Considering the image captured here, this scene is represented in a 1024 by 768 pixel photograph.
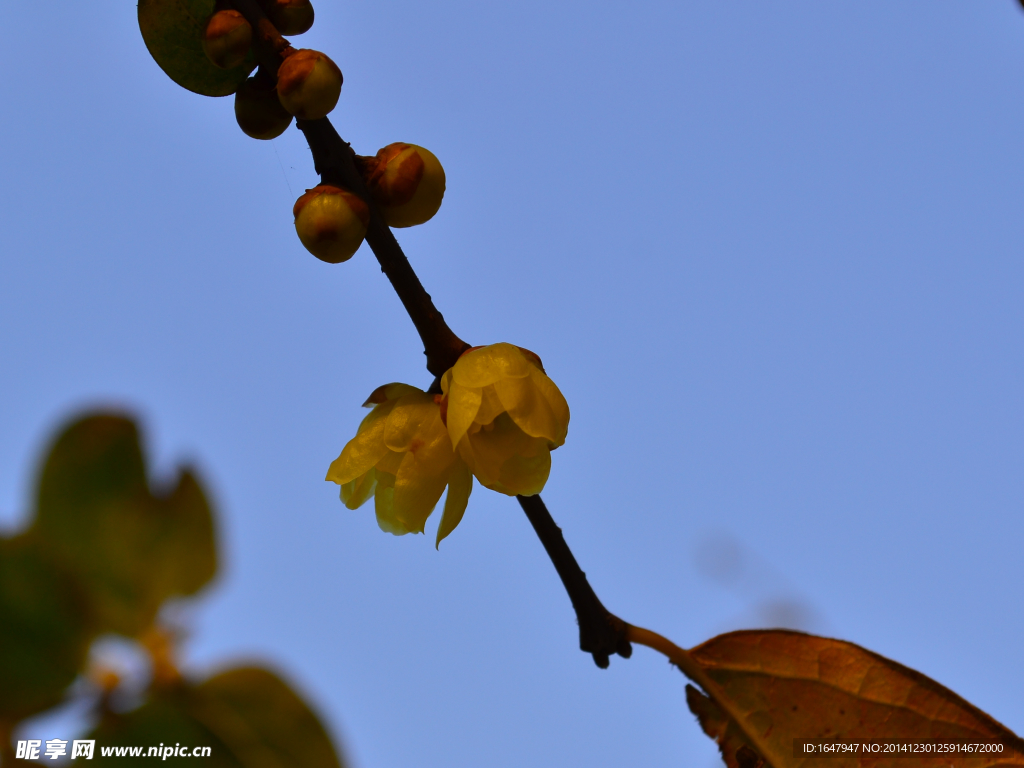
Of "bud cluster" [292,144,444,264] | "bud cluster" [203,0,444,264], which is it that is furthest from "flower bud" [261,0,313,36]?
"bud cluster" [292,144,444,264]

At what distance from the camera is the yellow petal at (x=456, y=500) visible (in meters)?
0.92

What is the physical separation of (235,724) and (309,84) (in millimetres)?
528

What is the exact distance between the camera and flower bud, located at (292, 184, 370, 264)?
0.79 metres

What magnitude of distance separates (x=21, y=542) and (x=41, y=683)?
2.7 inches

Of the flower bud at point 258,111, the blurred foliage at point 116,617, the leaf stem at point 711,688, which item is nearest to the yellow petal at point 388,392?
the flower bud at point 258,111

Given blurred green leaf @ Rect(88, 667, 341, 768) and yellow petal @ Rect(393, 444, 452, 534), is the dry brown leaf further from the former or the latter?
blurred green leaf @ Rect(88, 667, 341, 768)

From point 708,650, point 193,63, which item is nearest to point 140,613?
point 193,63

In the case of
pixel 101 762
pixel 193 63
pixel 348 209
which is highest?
pixel 193 63

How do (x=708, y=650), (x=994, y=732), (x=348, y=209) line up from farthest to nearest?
(x=708, y=650)
(x=994, y=732)
(x=348, y=209)

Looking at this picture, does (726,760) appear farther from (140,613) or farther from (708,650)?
(140,613)

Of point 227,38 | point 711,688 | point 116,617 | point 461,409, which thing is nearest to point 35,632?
point 116,617

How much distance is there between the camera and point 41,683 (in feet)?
1.33

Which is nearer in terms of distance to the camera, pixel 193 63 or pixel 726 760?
pixel 193 63

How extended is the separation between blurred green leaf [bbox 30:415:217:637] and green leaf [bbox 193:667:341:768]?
0.05m
